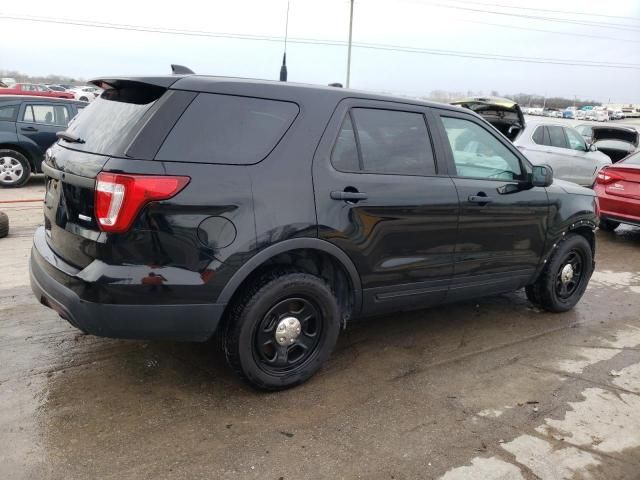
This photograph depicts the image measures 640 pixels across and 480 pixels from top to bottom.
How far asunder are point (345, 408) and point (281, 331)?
59cm

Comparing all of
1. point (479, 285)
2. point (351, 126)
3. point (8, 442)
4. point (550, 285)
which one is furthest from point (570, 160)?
point (8, 442)

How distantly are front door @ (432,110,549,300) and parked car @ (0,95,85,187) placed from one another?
9.01m

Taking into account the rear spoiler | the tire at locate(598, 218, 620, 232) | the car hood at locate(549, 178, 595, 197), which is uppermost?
the rear spoiler

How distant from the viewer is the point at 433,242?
3.89m

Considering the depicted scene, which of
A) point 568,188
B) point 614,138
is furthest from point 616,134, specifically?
point 568,188

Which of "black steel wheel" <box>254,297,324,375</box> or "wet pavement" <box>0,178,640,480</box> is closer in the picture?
"wet pavement" <box>0,178,640,480</box>

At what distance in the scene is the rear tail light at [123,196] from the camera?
2.79 metres

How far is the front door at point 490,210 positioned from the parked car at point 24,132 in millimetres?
9010

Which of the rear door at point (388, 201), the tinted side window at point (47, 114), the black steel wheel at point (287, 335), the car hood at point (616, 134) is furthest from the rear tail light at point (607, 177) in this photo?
the tinted side window at point (47, 114)

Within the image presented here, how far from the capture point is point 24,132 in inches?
Result: 420

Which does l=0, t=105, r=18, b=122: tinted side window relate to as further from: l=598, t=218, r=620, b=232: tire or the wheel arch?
l=598, t=218, r=620, b=232: tire

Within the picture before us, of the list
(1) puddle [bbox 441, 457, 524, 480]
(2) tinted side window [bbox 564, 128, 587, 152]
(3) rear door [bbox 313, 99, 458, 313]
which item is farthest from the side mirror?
(2) tinted side window [bbox 564, 128, 587, 152]

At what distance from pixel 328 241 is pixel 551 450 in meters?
1.66

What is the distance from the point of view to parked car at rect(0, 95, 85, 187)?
34.4 ft
